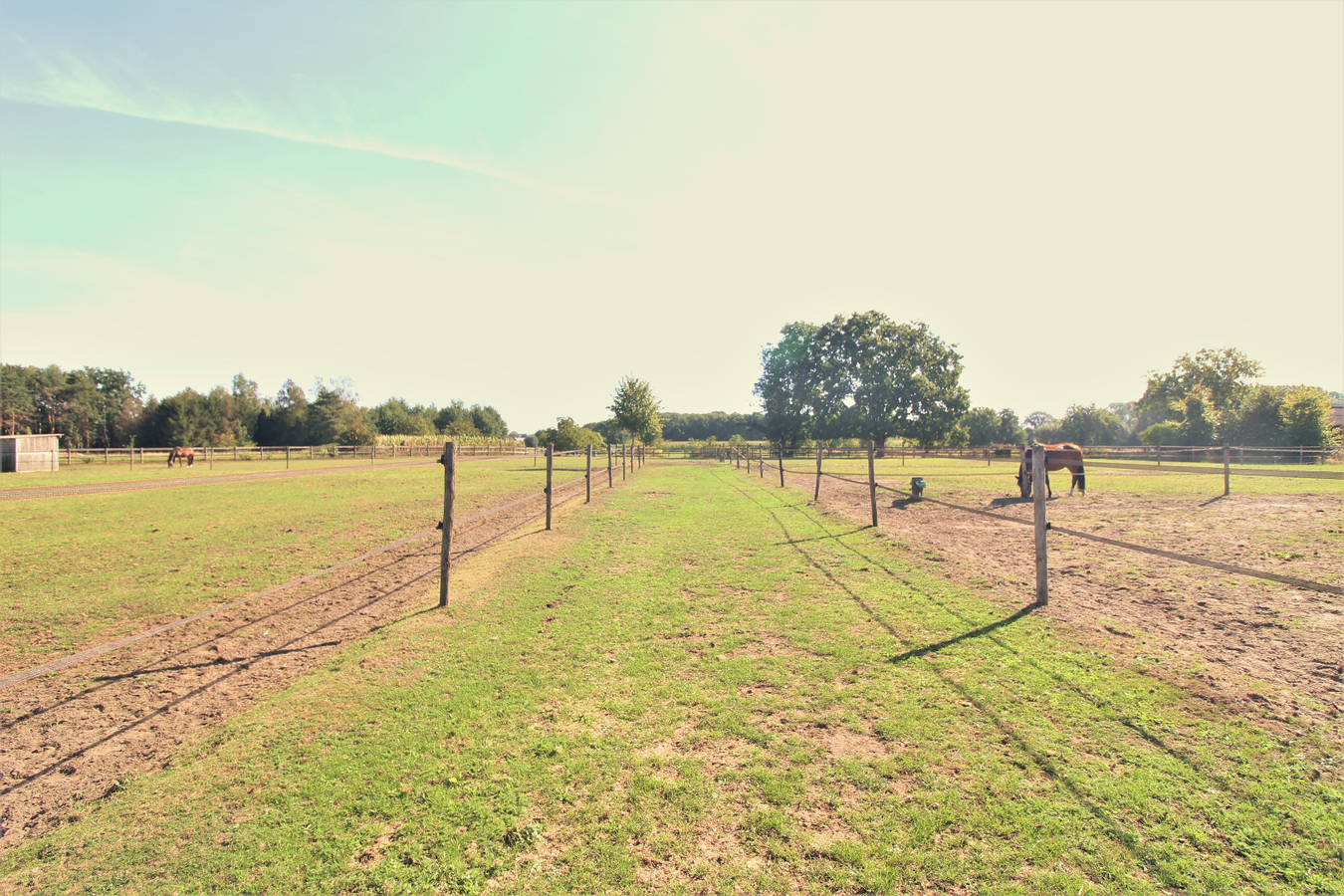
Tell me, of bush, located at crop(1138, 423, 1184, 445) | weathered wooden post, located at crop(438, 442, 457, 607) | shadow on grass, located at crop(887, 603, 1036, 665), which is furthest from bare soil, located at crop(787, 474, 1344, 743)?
bush, located at crop(1138, 423, 1184, 445)

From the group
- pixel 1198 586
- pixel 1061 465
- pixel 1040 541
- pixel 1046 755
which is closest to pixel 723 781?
pixel 1046 755

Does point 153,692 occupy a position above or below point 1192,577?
below

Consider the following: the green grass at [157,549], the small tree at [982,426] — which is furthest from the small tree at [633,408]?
the small tree at [982,426]

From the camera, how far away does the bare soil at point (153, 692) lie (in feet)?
10.1

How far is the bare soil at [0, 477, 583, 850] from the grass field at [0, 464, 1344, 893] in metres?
0.32

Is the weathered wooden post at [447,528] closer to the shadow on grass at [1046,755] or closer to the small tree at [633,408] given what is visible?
the shadow on grass at [1046,755]

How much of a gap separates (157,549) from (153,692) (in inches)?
242

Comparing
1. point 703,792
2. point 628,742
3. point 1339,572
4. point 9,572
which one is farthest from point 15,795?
point 1339,572

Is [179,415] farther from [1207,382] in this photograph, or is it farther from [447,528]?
[1207,382]

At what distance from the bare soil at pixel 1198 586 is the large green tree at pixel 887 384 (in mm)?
50558

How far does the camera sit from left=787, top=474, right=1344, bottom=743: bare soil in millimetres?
4113

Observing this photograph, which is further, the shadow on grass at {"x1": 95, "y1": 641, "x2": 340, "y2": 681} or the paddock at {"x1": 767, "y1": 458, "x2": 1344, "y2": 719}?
the shadow on grass at {"x1": 95, "y1": 641, "x2": 340, "y2": 681}

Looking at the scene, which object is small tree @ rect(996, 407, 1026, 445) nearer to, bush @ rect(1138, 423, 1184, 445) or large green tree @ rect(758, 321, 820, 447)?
bush @ rect(1138, 423, 1184, 445)

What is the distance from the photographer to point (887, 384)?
205 ft
